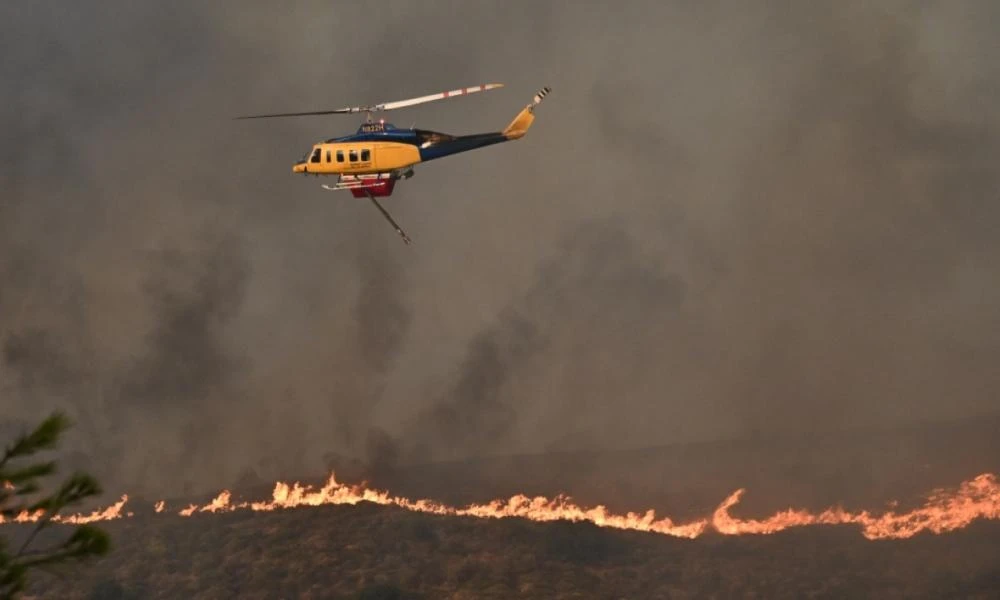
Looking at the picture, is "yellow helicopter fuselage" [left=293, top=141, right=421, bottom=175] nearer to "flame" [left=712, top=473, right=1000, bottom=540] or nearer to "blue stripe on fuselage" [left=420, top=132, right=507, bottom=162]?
"blue stripe on fuselage" [left=420, top=132, right=507, bottom=162]

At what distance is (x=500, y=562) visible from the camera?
541 feet

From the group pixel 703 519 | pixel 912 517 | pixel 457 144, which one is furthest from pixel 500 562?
pixel 457 144

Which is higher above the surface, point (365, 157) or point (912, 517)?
point (365, 157)

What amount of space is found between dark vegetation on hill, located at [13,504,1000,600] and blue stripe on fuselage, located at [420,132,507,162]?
77769 millimetres

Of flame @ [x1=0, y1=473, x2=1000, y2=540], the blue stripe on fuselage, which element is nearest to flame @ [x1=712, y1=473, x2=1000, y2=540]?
flame @ [x1=0, y1=473, x2=1000, y2=540]

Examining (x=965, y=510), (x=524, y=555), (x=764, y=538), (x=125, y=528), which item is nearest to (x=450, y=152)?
(x=524, y=555)

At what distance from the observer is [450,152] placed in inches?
3543

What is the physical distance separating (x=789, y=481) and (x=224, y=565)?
8525cm

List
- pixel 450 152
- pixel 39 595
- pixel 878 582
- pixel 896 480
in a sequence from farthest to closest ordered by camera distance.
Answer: pixel 896 480 < pixel 39 595 < pixel 878 582 < pixel 450 152

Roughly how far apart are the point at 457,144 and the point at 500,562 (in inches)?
3471

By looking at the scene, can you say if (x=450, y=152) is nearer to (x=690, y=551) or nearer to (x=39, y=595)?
(x=690, y=551)

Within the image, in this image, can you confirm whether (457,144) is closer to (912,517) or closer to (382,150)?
(382,150)

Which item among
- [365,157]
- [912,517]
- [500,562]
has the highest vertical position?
[365,157]

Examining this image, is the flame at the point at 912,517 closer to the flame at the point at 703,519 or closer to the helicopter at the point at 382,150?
the flame at the point at 703,519
